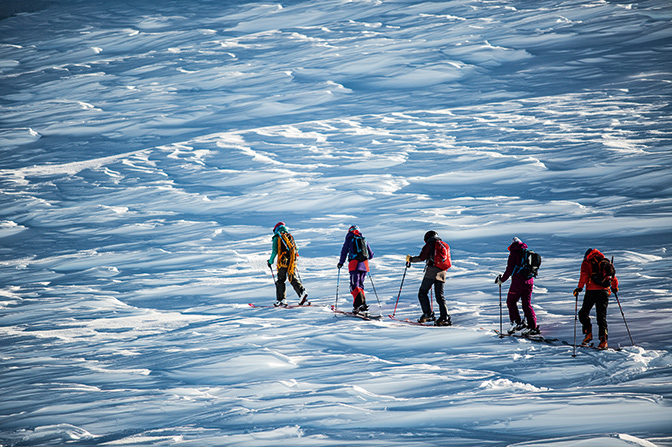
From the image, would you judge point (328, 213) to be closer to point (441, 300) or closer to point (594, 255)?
point (441, 300)

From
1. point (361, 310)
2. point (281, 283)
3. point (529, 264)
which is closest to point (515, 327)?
point (529, 264)

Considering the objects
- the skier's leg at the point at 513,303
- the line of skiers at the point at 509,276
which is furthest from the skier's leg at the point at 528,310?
the skier's leg at the point at 513,303

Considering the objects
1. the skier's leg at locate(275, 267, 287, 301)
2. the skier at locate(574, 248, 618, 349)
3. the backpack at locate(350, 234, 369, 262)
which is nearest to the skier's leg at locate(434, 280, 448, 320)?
the backpack at locate(350, 234, 369, 262)

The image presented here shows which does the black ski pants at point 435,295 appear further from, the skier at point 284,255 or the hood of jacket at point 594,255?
the skier at point 284,255

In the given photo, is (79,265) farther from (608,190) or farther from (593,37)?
(593,37)

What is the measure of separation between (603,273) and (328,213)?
9.56 meters

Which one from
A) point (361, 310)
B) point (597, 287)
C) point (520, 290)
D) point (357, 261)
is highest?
point (357, 261)

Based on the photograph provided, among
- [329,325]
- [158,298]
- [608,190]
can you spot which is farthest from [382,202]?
[329,325]

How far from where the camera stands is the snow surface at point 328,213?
5.81m

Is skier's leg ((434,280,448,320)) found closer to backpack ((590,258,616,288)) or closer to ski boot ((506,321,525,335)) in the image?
ski boot ((506,321,525,335))

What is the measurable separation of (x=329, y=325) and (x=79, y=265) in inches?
318

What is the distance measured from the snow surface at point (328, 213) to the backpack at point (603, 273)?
0.79m

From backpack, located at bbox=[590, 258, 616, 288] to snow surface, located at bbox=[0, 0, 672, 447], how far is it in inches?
31.3

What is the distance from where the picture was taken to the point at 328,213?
52.2 ft
